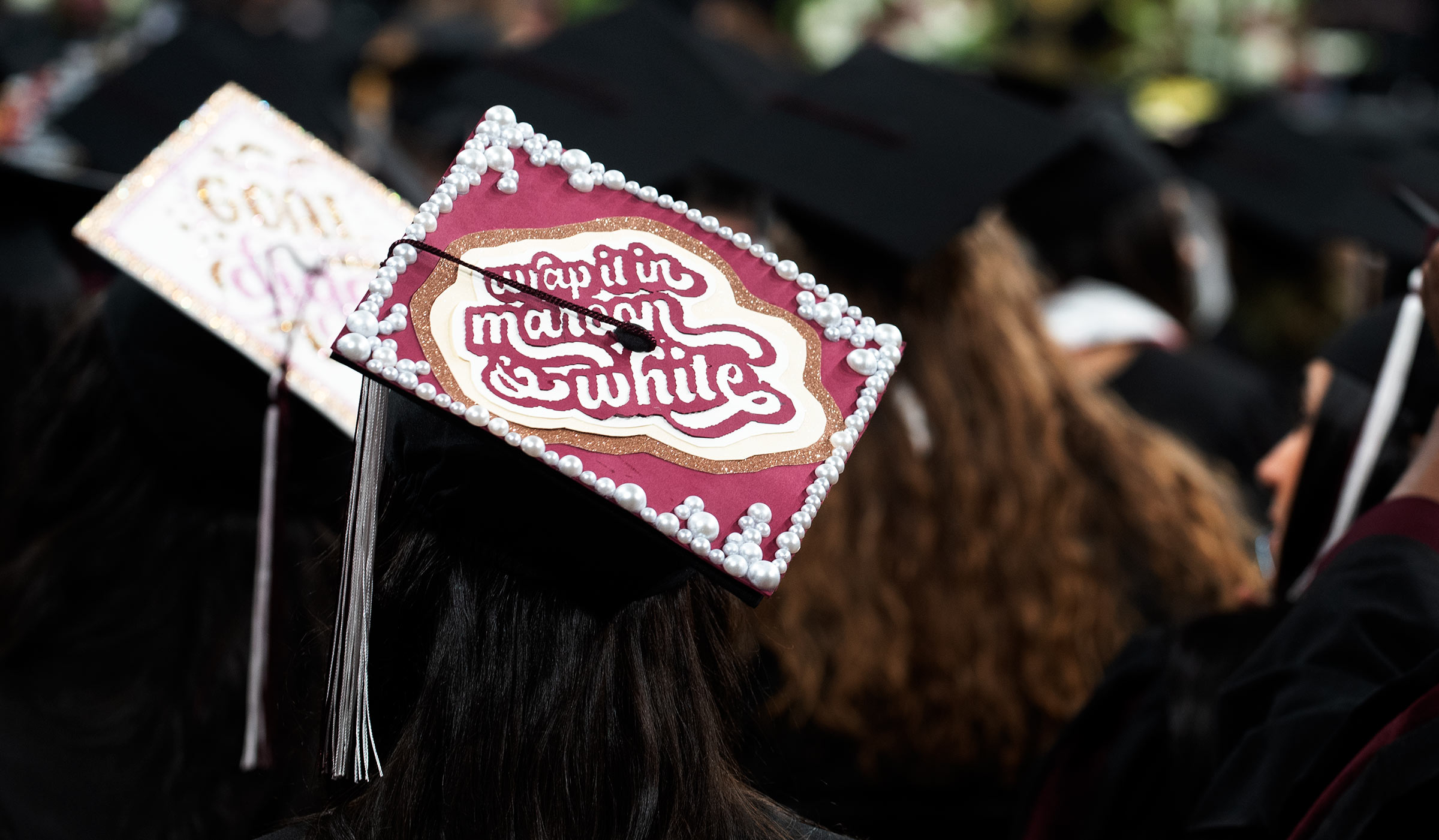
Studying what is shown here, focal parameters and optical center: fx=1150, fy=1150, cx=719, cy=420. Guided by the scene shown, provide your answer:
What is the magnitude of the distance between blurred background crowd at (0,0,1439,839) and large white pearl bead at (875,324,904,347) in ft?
1.05

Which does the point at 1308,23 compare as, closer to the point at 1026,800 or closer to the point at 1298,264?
the point at 1298,264

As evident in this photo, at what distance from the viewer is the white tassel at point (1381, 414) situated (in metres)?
1.33

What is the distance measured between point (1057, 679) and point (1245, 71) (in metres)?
9.69

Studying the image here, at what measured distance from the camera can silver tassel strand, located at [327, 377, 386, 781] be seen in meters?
0.87

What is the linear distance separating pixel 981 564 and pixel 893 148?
830 millimetres

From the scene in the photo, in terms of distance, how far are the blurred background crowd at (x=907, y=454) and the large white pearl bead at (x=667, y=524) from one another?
297mm

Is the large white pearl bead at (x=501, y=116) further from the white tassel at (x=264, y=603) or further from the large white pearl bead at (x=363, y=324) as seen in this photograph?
the white tassel at (x=264, y=603)

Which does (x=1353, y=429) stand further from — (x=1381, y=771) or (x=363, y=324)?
(x=363, y=324)

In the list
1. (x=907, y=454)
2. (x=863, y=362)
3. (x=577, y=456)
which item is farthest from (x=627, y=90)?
(x=577, y=456)

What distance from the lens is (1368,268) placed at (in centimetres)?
387

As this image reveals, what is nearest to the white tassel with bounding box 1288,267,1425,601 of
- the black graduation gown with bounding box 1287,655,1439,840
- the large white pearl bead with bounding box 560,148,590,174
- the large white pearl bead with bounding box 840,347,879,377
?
the black graduation gown with bounding box 1287,655,1439,840

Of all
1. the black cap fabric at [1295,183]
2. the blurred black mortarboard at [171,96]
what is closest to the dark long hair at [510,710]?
the blurred black mortarboard at [171,96]

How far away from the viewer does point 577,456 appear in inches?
32.1

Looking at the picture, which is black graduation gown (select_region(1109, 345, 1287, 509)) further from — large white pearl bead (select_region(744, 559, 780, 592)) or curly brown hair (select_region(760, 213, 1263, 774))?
large white pearl bead (select_region(744, 559, 780, 592))
